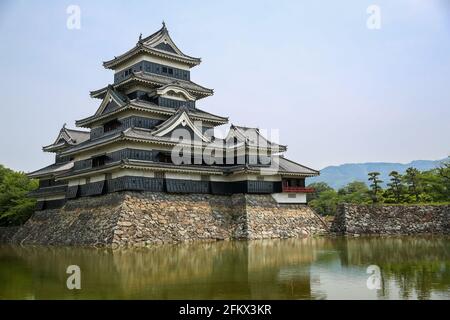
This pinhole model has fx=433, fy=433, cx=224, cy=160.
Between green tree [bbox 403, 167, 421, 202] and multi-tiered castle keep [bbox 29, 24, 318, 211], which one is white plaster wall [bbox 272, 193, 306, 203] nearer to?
multi-tiered castle keep [bbox 29, 24, 318, 211]

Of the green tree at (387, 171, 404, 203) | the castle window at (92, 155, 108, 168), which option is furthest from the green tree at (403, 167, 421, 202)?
the castle window at (92, 155, 108, 168)

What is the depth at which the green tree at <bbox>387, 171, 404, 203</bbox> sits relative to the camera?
3622cm

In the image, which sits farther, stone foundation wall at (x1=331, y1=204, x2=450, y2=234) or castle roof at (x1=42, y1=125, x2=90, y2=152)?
castle roof at (x1=42, y1=125, x2=90, y2=152)

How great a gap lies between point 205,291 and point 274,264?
563 cm

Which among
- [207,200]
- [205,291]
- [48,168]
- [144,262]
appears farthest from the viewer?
[48,168]

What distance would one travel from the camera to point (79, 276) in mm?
12516

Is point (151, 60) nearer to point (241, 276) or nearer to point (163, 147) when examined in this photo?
point (163, 147)

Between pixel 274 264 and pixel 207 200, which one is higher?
pixel 207 200

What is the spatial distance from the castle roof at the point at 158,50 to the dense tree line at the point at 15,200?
14.5 metres

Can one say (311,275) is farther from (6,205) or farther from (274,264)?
(6,205)

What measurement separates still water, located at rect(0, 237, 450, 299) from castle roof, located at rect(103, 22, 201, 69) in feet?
55.1

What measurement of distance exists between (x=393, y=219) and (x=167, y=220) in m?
15.7

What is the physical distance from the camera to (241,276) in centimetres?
1220
